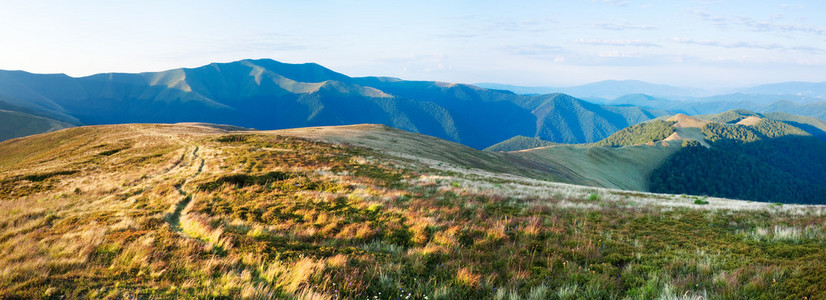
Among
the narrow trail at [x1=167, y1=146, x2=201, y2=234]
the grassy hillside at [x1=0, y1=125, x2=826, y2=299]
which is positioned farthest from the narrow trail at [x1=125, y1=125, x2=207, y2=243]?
the grassy hillside at [x1=0, y1=125, x2=826, y2=299]

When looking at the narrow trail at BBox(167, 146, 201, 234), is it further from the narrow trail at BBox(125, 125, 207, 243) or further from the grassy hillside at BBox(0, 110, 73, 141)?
the grassy hillside at BBox(0, 110, 73, 141)

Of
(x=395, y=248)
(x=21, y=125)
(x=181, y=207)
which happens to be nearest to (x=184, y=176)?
(x=181, y=207)

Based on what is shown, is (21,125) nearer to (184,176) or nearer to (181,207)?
(184,176)

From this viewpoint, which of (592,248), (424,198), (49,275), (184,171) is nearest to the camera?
(49,275)

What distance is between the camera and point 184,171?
880 inches

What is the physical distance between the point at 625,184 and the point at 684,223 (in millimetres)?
131032

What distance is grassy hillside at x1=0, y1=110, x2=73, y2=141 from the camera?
173 metres

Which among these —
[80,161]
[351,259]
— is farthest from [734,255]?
[80,161]

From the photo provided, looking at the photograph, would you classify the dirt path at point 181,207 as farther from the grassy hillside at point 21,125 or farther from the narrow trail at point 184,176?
the grassy hillside at point 21,125

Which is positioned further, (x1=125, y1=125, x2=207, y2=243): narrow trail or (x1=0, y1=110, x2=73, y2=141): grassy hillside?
(x1=0, y1=110, x2=73, y2=141): grassy hillside

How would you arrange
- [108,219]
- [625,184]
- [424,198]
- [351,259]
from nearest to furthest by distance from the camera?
[351,259], [108,219], [424,198], [625,184]

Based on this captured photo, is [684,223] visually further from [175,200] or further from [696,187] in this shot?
[696,187]

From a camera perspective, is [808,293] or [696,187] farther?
[696,187]

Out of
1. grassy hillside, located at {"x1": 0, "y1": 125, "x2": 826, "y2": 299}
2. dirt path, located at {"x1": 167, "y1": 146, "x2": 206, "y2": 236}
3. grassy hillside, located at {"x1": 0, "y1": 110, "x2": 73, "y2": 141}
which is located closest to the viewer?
grassy hillside, located at {"x1": 0, "y1": 125, "x2": 826, "y2": 299}
